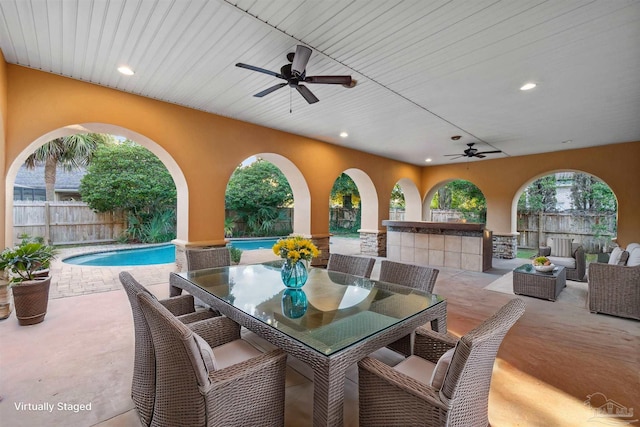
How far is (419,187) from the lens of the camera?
9.95m

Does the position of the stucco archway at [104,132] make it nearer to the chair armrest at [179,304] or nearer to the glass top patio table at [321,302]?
the glass top patio table at [321,302]

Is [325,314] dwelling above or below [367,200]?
below

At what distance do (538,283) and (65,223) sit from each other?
1211 cm

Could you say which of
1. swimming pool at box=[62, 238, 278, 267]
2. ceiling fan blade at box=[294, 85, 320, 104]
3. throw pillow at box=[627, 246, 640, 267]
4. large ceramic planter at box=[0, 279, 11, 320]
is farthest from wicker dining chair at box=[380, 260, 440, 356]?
swimming pool at box=[62, 238, 278, 267]

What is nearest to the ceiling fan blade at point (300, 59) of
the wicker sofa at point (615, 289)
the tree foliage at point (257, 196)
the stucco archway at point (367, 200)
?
the wicker sofa at point (615, 289)

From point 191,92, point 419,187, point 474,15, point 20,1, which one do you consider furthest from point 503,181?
point 20,1

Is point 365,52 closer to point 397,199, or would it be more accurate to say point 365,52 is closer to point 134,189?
point 134,189

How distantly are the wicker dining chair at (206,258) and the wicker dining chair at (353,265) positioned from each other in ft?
4.48

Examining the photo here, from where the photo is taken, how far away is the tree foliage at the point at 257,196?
1262cm

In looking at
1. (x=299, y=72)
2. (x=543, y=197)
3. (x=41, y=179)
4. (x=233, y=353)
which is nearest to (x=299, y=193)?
(x=299, y=72)

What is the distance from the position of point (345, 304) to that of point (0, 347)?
3230 mm

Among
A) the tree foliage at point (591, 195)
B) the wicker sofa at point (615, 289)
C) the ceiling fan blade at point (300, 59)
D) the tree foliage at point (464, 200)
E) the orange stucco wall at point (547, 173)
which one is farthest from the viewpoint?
the tree foliage at point (464, 200)

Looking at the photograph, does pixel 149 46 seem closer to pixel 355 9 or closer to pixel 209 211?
pixel 355 9

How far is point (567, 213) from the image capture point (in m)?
9.39
